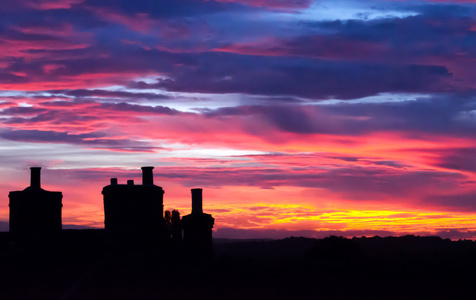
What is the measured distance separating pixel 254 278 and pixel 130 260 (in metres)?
12.1

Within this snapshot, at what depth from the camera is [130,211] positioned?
4712 centimetres

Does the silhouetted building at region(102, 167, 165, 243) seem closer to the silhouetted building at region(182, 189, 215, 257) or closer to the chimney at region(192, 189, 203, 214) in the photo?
the chimney at region(192, 189, 203, 214)

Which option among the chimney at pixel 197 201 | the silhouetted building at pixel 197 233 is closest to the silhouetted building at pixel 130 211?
the chimney at pixel 197 201

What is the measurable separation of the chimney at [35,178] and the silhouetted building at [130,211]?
609 cm

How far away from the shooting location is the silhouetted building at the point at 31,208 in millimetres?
Answer: 50344

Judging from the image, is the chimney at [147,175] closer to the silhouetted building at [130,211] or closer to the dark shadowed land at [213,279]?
the silhouetted building at [130,211]

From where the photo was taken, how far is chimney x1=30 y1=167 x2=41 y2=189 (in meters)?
50.2

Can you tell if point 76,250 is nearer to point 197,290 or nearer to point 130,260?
point 130,260

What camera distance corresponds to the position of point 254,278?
102ft

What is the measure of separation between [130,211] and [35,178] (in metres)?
8.40

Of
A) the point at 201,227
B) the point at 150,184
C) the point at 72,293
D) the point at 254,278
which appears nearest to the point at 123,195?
the point at 150,184

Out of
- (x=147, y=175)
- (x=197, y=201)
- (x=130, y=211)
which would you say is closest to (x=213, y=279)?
(x=197, y=201)

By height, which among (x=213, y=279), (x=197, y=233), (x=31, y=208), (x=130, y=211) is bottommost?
(x=213, y=279)

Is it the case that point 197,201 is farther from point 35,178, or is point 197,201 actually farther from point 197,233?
point 35,178
